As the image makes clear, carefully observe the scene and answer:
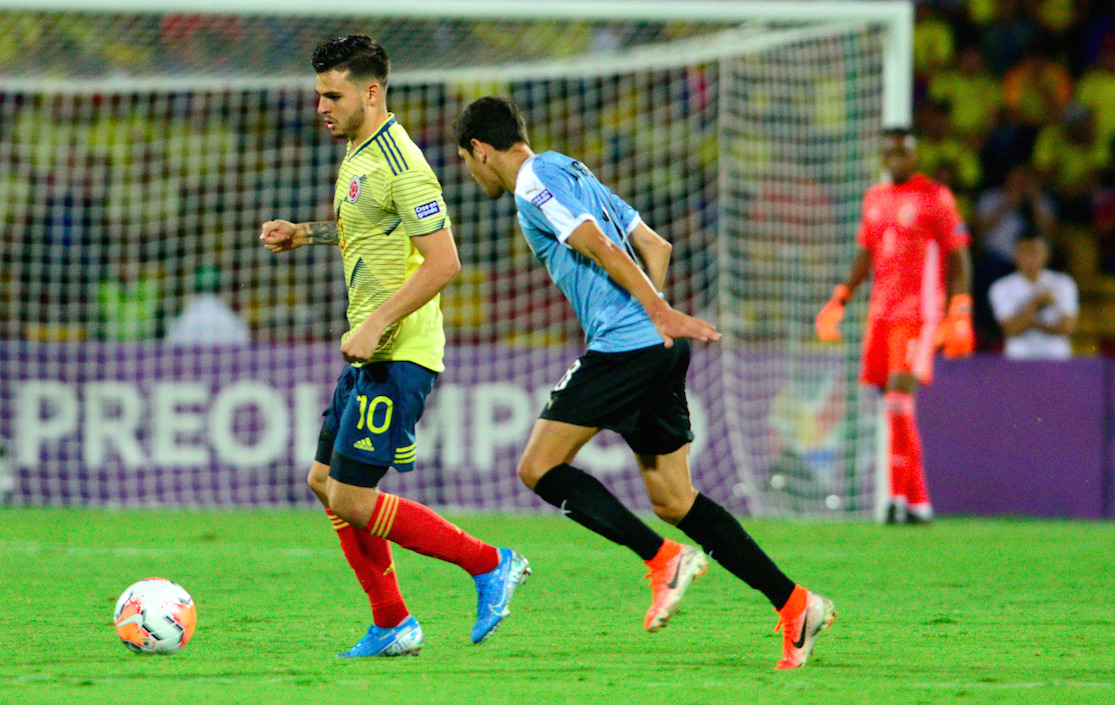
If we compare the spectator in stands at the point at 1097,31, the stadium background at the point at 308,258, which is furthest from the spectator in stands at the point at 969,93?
the stadium background at the point at 308,258

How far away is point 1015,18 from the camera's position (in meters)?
14.7

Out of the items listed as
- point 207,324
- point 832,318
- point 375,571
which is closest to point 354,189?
point 375,571

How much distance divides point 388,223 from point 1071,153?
35.8ft

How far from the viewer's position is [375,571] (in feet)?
15.6

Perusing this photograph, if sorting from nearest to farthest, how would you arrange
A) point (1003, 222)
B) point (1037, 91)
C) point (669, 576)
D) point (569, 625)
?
point (669, 576)
point (569, 625)
point (1003, 222)
point (1037, 91)

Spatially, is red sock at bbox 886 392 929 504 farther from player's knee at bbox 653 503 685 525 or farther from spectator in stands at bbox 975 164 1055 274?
player's knee at bbox 653 503 685 525

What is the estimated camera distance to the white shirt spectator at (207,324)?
11195 mm

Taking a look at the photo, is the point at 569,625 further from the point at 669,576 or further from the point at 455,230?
the point at 455,230

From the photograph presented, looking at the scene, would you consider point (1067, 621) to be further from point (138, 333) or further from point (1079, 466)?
point (138, 333)

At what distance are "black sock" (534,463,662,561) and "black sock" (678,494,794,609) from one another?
14 centimetres

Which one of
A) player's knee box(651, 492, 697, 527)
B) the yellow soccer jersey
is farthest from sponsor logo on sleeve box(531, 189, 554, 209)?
player's knee box(651, 492, 697, 527)

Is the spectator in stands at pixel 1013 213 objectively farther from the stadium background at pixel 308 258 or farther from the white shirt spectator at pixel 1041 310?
the white shirt spectator at pixel 1041 310

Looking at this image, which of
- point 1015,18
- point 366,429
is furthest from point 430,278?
point 1015,18

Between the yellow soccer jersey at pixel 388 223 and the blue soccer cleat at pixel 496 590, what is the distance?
0.64 m
